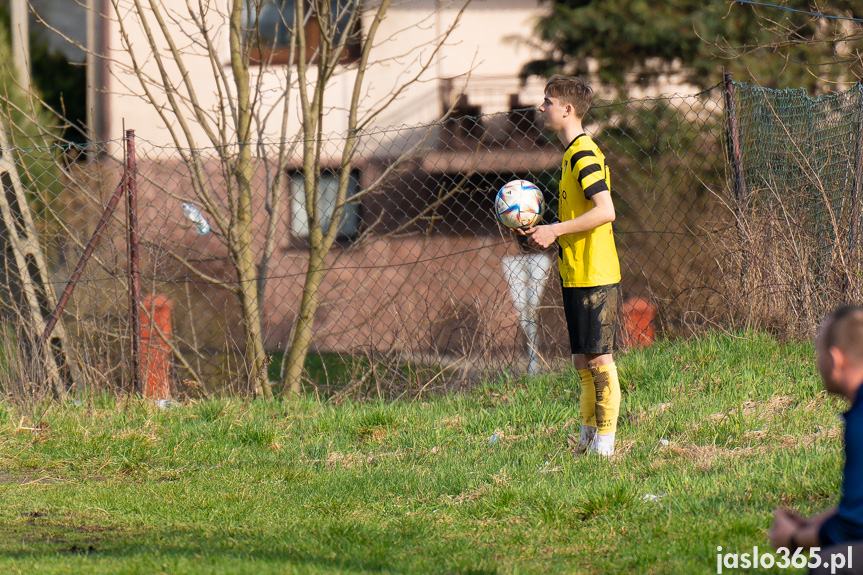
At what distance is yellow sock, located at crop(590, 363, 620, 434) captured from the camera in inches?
188

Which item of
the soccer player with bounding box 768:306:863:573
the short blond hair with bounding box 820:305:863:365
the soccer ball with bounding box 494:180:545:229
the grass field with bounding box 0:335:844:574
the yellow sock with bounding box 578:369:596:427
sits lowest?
the grass field with bounding box 0:335:844:574

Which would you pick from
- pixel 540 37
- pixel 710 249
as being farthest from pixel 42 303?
pixel 540 37

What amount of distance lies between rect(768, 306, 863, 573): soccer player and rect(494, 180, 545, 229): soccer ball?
2446mm

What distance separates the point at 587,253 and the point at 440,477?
1.42m

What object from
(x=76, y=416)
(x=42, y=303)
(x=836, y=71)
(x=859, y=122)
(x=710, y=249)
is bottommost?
(x=76, y=416)

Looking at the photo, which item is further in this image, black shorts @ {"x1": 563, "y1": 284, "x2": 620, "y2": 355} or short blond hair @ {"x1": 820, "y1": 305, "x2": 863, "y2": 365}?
black shorts @ {"x1": 563, "y1": 284, "x2": 620, "y2": 355}

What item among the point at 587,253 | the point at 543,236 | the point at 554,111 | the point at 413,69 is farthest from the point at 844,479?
the point at 413,69

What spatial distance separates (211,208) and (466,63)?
762 centimetres

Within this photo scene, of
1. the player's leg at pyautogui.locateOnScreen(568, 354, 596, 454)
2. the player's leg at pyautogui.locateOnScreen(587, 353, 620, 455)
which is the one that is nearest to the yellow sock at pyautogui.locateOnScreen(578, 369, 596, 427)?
the player's leg at pyautogui.locateOnScreen(568, 354, 596, 454)

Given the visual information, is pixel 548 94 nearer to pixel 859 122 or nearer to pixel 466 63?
pixel 859 122

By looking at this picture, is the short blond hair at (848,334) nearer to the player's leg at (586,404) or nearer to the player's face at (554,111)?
the player's leg at (586,404)

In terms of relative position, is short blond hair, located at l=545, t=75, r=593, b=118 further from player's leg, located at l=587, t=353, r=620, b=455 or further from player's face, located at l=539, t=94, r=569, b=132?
player's leg, located at l=587, t=353, r=620, b=455

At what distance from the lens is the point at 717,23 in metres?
12.0

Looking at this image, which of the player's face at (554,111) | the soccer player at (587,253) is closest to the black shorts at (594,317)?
the soccer player at (587,253)
